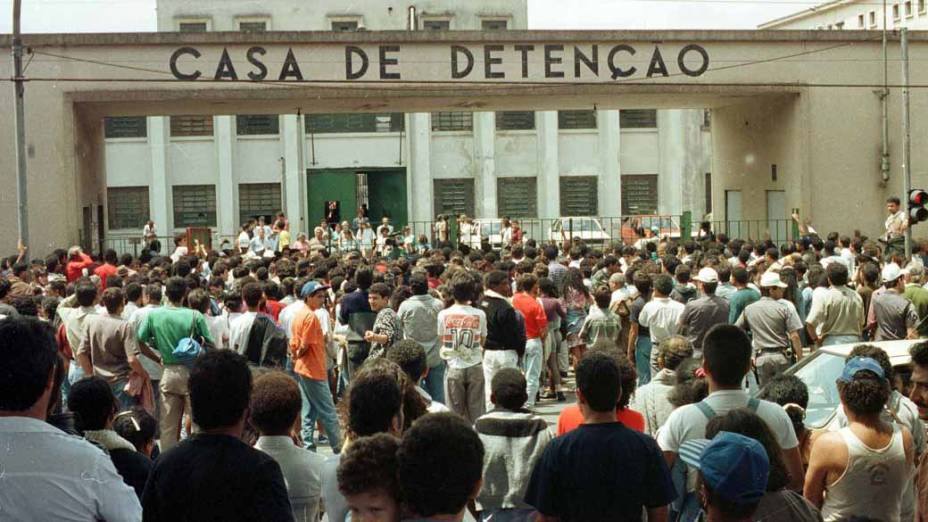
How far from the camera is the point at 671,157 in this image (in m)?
49.8

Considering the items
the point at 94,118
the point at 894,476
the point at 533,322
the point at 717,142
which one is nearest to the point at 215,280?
the point at 533,322

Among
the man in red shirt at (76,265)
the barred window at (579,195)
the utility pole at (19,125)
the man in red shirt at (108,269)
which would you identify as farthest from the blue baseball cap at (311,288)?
the barred window at (579,195)

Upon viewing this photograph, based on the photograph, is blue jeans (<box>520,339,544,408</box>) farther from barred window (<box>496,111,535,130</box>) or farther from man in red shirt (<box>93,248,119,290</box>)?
barred window (<box>496,111,535,130</box>)

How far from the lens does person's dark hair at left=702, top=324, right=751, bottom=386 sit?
21.6 ft

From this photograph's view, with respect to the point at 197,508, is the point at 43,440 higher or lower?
higher

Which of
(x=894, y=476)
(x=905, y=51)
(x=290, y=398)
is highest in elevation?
(x=905, y=51)

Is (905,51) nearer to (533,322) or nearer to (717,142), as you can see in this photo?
(717,142)

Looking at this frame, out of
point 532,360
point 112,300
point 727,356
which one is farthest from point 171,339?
point 727,356

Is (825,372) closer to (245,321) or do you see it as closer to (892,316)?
(892,316)

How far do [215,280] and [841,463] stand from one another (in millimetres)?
10744

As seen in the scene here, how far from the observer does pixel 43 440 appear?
4.22 meters

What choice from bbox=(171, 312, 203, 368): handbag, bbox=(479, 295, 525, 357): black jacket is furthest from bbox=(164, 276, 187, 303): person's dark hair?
bbox=(479, 295, 525, 357): black jacket

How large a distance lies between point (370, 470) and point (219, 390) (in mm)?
763

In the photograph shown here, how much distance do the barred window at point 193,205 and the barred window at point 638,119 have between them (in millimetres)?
16612
